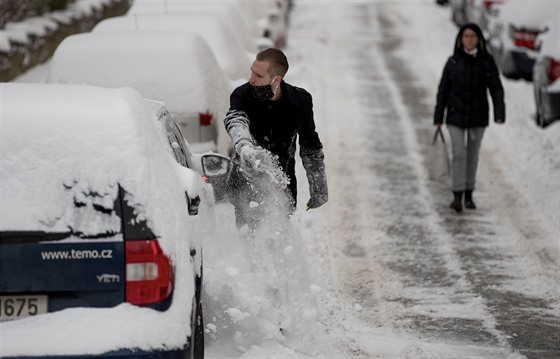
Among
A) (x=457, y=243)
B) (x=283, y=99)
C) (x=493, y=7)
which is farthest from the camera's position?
(x=493, y=7)

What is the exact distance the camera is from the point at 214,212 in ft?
22.6

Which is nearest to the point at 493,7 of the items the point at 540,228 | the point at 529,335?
the point at 540,228

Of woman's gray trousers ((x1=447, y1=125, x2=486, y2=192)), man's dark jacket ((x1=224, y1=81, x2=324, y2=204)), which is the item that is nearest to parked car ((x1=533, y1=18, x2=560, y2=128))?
woman's gray trousers ((x1=447, y1=125, x2=486, y2=192))

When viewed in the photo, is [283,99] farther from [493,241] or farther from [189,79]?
[493,241]

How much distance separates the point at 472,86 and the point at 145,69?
127 inches

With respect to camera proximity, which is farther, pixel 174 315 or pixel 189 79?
pixel 189 79

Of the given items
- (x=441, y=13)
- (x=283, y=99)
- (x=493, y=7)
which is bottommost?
(x=441, y=13)

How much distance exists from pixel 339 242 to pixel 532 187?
9.59 feet

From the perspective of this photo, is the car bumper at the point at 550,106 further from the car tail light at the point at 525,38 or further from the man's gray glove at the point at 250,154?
the man's gray glove at the point at 250,154

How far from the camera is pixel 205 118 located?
31.2ft

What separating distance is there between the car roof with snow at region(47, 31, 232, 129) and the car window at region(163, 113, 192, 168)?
101 inches

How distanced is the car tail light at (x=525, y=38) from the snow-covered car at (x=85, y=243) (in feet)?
42.4

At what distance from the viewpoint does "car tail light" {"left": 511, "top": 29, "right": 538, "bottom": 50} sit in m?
16.7

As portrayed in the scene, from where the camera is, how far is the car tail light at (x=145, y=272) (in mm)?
4586
